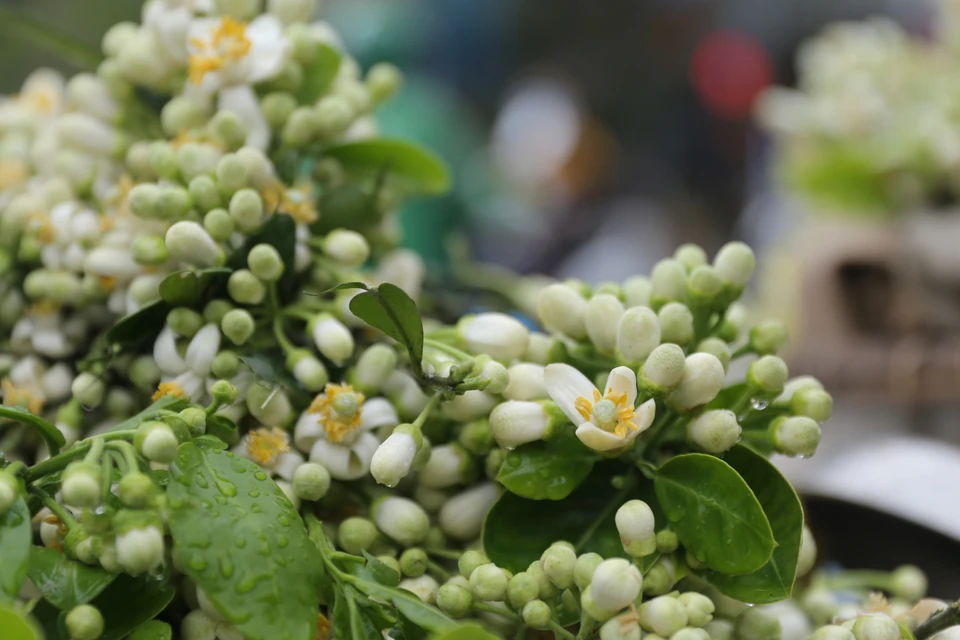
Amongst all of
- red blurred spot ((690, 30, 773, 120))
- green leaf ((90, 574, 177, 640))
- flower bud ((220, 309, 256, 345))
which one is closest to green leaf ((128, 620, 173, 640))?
green leaf ((90, 574, 177, 640))

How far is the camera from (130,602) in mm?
300

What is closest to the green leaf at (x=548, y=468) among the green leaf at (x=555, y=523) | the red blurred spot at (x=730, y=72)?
the green leaf at (x=555, y=523)

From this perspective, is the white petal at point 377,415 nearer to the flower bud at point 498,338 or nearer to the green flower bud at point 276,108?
the flower bud at point 498,338

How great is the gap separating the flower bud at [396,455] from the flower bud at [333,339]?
5cm

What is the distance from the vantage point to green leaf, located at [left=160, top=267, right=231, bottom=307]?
1.14ft

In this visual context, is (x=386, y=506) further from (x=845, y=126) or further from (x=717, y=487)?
(x=845, y=126)

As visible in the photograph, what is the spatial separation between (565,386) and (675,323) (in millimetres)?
53

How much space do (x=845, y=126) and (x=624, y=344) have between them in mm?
766

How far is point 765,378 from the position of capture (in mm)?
334

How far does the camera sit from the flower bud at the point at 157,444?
0.28 meters

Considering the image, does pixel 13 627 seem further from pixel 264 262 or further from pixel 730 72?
pixel 730 72

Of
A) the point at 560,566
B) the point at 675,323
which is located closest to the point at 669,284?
the point at 675,323

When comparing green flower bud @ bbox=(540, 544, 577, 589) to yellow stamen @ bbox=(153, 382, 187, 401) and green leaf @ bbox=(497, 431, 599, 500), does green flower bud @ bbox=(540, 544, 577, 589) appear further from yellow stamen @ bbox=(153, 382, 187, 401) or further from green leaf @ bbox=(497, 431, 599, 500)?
yellow stamen @ bbox=(153, 382, 187, 401)

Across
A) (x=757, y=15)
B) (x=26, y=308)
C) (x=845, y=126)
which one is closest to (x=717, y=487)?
(x=26, y=308)
